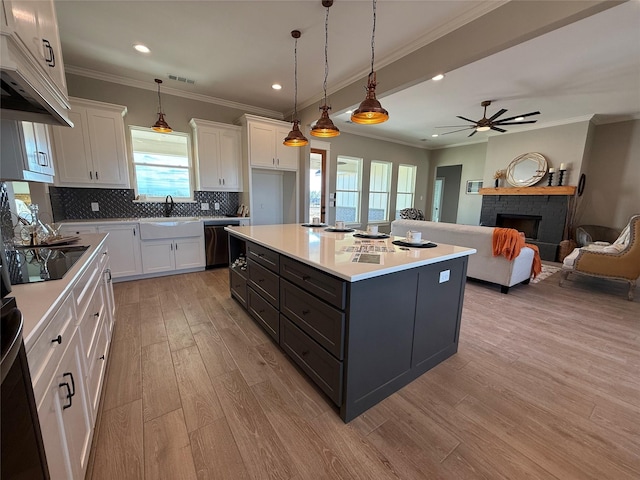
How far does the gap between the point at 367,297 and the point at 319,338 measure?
1.42ft

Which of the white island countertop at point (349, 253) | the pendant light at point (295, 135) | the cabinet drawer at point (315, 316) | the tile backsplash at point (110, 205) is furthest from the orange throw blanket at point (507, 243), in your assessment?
the tile backsplash at point (110, 205)

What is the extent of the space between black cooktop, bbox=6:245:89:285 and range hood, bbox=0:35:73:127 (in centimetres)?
82

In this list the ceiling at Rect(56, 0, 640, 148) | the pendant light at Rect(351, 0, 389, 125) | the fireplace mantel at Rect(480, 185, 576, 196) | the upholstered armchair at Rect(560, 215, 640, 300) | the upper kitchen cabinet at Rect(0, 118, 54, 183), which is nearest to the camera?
the upper kitchen cabinet at Rect(0, 118, 54, 183)

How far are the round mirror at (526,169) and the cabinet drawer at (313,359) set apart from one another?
656 cm

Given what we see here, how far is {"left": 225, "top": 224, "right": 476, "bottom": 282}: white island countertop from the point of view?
1.39m

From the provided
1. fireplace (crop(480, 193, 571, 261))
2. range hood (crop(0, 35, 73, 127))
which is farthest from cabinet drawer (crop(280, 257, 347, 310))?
fireplace (crop(480, 193, 571, 261))

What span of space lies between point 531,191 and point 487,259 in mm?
3464

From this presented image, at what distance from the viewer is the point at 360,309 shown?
1391 mm

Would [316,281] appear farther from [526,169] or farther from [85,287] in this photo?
[526,169]

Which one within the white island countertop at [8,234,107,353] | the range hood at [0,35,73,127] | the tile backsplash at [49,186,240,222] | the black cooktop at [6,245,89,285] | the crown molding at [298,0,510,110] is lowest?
the white island countertop at [8,234,107,353]

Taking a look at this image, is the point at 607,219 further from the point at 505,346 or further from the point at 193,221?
the point at 193,221

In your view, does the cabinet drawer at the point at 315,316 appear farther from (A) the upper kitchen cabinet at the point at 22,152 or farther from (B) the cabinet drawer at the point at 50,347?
(A) the upper kitchen cabinet at the point at 22,152

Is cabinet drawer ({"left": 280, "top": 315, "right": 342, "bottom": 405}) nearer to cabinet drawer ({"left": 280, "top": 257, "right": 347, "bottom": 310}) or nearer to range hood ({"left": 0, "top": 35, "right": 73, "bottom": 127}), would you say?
cabinet drawer ({"left": 280, "top": 257, "right": 347, "bottom": 310})

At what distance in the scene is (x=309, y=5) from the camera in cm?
228
